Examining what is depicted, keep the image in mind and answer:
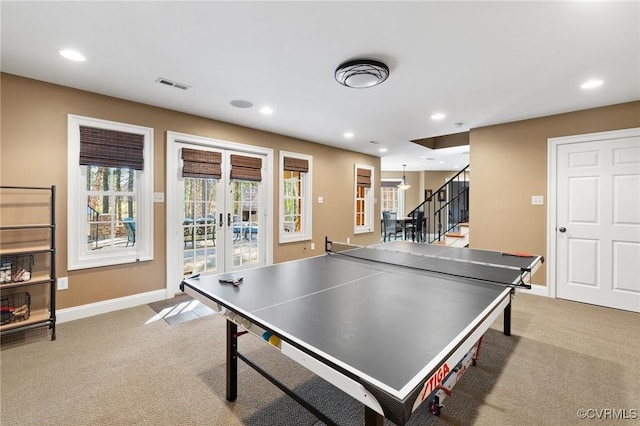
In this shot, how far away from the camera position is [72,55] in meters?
2.49

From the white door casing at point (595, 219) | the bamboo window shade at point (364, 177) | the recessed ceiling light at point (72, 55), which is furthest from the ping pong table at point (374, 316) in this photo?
the bamboo window shade at point (364, 177)

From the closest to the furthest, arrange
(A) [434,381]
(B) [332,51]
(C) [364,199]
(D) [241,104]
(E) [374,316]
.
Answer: (A) [434,381]
(E) [374,316]
(B) [332,51]
(D) [241,104]
(C) [364,199]

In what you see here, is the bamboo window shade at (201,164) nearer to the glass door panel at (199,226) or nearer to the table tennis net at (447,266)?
the glass door panel at (199,226)

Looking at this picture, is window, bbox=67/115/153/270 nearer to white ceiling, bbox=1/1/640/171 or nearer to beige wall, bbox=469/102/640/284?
white ceiling, bbox=1/1/640/171

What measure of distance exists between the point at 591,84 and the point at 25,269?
19.8 feet

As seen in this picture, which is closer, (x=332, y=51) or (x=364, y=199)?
(x=332, y=51)

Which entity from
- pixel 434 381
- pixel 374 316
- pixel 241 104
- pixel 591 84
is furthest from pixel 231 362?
pixel 591 84

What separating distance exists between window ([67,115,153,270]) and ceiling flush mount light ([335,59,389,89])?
260 centimetres

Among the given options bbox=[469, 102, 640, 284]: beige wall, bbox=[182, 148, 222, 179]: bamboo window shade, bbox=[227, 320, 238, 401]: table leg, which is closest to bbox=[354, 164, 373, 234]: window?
bbox=[469, 102, 640, 284]: beige wall

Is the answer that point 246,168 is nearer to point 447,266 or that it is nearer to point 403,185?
point 447,266

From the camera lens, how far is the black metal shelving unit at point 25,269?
265 centimetres

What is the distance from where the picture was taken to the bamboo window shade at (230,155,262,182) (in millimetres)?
4543

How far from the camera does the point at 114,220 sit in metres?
3.54

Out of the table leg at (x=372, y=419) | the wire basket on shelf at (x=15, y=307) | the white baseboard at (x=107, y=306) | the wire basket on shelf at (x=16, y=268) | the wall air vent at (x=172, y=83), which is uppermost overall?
the wall air vent at (x=172, y=83)
